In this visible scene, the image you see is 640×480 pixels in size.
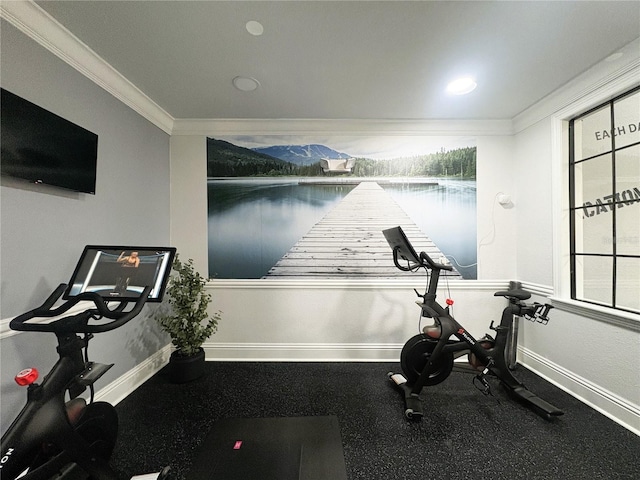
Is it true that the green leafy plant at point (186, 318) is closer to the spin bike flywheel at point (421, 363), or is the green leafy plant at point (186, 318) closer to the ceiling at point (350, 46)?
the ceiling at point (350, 46)

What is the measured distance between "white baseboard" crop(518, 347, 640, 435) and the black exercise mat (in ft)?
6.83

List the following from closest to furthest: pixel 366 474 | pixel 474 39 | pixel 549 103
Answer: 1. pixel 366 474
2. pixel 474 39
3. pixel 549 103

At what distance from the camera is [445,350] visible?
6.58 feet

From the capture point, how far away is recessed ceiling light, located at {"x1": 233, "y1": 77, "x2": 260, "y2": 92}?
2.09 metres

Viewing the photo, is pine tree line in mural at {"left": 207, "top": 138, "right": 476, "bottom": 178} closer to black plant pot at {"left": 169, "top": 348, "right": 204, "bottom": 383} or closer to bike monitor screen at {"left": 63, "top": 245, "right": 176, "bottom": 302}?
bike monitor screen at {"left": 63, "top": 245, "right": 176, "bottom": 302}

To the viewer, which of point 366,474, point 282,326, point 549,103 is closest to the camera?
point 366,474

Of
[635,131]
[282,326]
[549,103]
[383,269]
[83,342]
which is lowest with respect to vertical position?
[282,326]

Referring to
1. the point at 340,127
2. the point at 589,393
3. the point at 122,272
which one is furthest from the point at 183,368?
the point at 589,393

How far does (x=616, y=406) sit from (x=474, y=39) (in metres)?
2.86

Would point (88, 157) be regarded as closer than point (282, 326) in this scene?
Yes

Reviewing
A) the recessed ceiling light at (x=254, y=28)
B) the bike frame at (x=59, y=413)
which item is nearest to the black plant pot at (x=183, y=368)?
the bike frame at (x=59, y=413)

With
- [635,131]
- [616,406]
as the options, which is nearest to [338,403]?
→ [616,406]

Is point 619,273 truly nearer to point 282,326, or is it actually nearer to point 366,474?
point 366,474

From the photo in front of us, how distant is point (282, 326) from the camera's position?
9.19 ft
